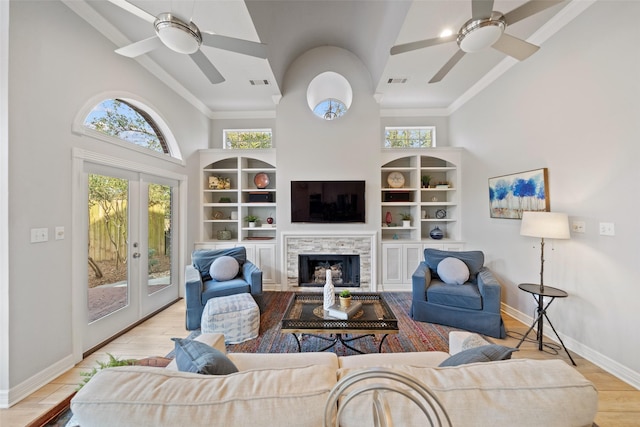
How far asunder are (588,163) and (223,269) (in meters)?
4.24

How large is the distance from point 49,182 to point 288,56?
11.5ft

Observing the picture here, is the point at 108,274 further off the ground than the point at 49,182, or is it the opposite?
the point at 49,182

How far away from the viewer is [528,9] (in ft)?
6.07

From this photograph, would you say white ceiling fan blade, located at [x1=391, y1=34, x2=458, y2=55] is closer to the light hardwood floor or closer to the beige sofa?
the beige sofa

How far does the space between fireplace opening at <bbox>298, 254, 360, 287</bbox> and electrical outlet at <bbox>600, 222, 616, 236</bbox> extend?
2952 millimetres

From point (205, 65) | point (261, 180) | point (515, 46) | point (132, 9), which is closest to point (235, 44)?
point (205, 65)

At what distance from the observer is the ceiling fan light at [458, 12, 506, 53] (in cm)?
190

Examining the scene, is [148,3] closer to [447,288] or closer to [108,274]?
[108,274]

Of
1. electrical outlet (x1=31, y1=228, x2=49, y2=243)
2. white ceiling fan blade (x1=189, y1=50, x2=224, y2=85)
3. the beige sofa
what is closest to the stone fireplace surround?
white ceiling fan blade (x1=189, y1=50, x2=224, y2=85)

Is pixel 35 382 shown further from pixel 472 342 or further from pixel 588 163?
pixel 588 163

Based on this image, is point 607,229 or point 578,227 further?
point 578,227

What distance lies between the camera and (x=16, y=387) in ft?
6.35

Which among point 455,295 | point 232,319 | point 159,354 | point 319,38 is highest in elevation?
point 319,38

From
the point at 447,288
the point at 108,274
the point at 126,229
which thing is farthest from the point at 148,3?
the point at 447,288
